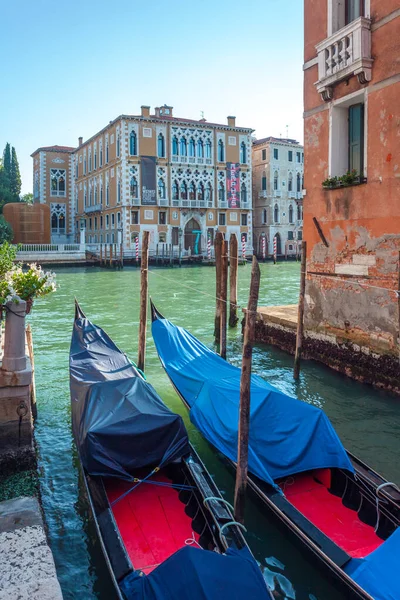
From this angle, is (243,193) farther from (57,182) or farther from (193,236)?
(57,182)

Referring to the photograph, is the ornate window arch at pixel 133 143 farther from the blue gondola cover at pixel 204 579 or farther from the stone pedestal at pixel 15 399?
the blue gondola cover at pixel 204 579

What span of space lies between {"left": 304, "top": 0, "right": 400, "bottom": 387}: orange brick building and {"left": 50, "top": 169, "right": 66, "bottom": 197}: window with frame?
100 feet

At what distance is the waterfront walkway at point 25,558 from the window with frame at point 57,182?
113 ft

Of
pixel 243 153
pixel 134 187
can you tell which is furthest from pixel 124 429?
pixel 243 153

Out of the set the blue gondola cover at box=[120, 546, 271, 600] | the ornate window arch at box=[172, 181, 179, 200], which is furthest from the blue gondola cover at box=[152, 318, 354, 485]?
the ornate window arch at box=[172, 181, 179, 200]

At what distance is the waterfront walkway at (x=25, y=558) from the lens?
228 centimetres

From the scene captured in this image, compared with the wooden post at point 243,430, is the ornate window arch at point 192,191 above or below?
above

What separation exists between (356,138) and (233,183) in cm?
2510

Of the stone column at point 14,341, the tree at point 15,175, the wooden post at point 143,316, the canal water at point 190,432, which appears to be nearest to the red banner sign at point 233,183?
the tree at point 15,175

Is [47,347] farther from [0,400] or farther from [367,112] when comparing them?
[367,112]

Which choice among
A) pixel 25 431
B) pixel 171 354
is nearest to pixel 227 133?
pixel 171 354

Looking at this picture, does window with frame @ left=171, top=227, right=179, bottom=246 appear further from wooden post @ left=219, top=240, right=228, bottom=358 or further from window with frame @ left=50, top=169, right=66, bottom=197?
wooden post @ left=219, top=240, right=228, bottom=358

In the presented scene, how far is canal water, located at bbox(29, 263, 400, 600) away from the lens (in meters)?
2.98

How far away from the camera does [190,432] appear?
4.91 meters
